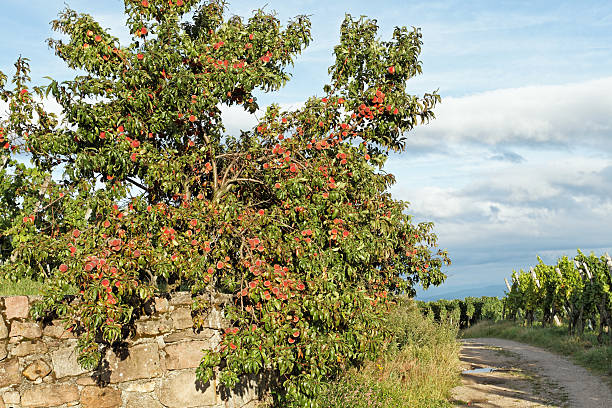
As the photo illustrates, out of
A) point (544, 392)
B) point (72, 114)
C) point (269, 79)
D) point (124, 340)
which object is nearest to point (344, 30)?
point (269, 79)

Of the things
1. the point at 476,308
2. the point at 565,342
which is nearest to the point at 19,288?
the point at 565,342

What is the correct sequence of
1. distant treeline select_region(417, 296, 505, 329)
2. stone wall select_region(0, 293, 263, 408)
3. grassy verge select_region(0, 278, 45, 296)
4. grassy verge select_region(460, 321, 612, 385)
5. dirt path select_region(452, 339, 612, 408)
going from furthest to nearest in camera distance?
distant treeline select_region(417, 296, 505, 329)
grassy verge select_region(460, 321, 612, 385)
dirt path select_region(452, 339, 612, 408)
grassy verge select_region(0, 278, 45, 296)
stone wall select_region(0, 293, 263, 408)

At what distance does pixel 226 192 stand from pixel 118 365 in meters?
3.30

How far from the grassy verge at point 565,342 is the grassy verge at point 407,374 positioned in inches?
158

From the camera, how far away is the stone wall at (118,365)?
698cm

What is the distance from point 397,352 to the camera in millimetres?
12578

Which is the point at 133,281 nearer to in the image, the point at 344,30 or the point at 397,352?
the point at 344,30

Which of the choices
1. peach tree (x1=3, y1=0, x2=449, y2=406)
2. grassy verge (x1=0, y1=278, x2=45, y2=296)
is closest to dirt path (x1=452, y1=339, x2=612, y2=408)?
peach tree (x1=3, y1=0, x2=449, y2=406)

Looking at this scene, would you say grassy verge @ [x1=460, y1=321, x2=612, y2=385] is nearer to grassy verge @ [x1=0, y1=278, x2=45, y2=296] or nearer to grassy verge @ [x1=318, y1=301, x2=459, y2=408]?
grassy verge @ [x1=318, y1=301, x2=459, y2=408]

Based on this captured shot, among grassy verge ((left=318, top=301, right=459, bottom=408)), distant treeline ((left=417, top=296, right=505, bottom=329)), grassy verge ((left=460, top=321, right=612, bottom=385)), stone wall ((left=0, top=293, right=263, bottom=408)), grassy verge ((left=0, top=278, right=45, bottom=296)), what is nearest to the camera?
stone wall ((left=0, top=293, right=263, bottom=408))

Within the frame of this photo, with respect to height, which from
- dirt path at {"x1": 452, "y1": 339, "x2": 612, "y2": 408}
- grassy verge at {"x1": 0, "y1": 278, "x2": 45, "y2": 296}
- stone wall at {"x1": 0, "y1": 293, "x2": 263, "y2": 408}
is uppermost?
grassy verge at {"x1": 0, "y1": 278, "x2": 45, "y2": 296}

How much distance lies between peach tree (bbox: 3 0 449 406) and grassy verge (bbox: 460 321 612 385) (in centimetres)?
856

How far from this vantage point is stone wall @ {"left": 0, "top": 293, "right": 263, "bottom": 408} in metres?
6.98

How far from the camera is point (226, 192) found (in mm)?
8883
